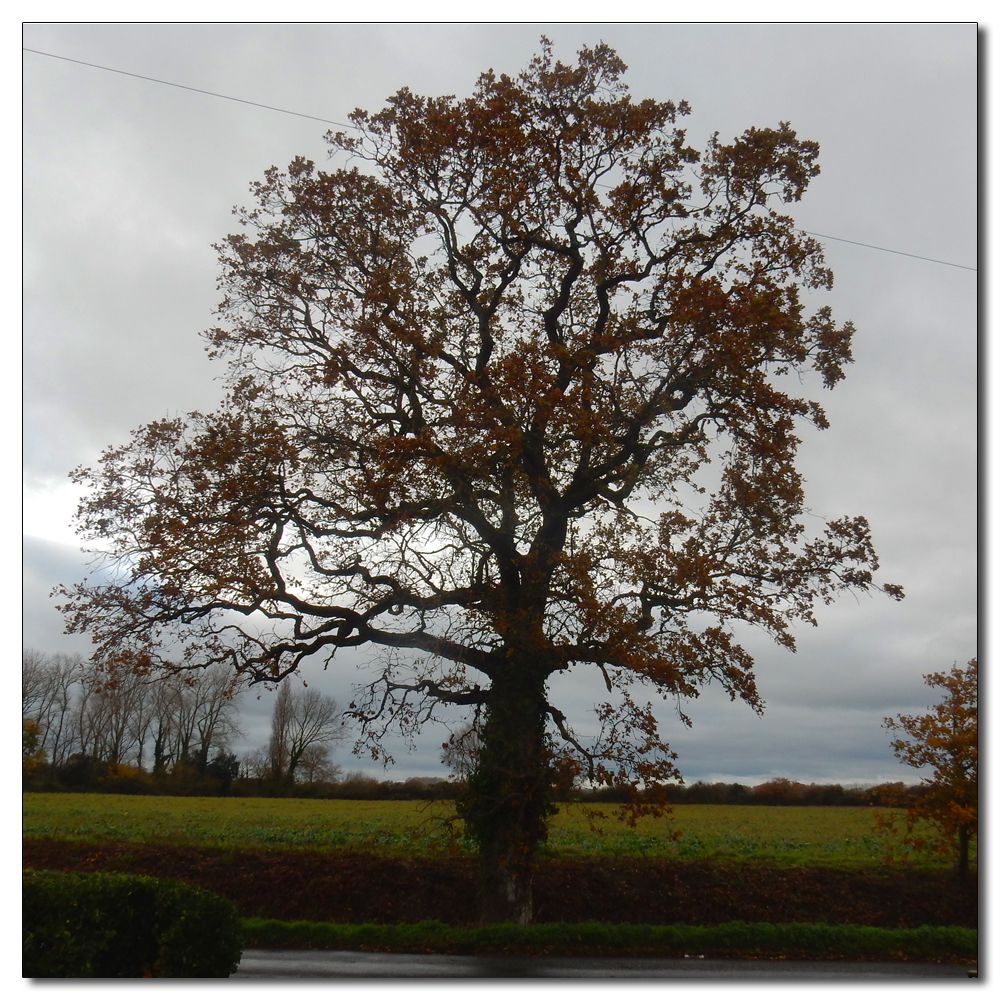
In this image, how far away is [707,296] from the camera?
11.2 metres

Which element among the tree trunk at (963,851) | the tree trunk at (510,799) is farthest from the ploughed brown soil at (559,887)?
the tree trunk at (510,799)

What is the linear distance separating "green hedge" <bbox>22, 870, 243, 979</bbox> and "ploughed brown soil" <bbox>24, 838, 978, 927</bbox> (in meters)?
6.31

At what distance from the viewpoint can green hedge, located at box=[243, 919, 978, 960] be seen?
10773 mm

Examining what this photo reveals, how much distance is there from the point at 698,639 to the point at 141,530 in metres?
8.83

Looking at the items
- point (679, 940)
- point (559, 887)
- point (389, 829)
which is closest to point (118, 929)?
point (679, 940)

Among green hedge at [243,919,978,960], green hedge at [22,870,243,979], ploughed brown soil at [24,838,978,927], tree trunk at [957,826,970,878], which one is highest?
green hedge at [22,870,243,979]

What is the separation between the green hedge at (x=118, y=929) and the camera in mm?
7254

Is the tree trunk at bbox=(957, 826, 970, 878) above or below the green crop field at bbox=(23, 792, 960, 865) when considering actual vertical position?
above

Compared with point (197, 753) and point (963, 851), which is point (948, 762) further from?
point (197, 753)

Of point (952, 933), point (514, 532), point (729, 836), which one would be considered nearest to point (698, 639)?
point (514, 532)

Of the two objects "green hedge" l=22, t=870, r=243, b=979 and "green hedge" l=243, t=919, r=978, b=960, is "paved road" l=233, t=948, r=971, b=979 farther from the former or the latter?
"green hedge" l=22, t=870, r=243, b=979

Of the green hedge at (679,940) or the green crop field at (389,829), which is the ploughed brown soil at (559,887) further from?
the green hedge at (679,940)

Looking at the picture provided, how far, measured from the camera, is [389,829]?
1611 centimetres

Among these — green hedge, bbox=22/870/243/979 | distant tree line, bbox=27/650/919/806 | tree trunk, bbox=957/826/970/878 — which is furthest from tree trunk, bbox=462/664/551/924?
tree trunk, bbox=957/826/970/878
